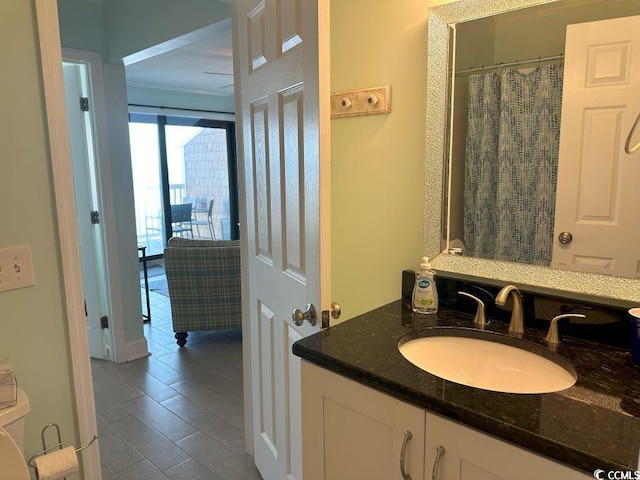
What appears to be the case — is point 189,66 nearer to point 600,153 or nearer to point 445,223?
point 445,223

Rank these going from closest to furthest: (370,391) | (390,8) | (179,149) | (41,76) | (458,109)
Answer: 1. (370,391)
2. (41,76)
3. (458,109)
4. (390,8)
5. (179,149)

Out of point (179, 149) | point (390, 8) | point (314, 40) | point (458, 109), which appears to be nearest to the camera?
point (314, 40)

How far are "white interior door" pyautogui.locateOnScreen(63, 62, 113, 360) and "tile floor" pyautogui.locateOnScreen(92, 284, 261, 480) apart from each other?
11.3 inches

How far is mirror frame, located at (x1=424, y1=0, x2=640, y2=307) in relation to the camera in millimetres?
1267

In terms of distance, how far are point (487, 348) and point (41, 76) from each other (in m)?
1.54

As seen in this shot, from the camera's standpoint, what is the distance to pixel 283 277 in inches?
64.6

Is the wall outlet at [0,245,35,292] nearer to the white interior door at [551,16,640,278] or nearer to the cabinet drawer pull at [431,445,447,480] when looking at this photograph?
the cabinet drawer pull at [431,445,447,480]

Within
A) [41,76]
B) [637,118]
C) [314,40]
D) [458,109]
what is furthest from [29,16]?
[637,118]

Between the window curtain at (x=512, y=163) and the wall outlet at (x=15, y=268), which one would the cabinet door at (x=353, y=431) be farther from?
the wall outlet at (x=15, y=268)

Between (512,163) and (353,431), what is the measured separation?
923 mm

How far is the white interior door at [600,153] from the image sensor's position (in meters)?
1.20

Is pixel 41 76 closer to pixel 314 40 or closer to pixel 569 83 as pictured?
pixel 314 40

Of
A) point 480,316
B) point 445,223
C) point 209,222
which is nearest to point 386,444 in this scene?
point 480,316

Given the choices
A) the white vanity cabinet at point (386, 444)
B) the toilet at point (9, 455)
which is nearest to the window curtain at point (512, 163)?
the white vanity cabinet at point (386, 444)
